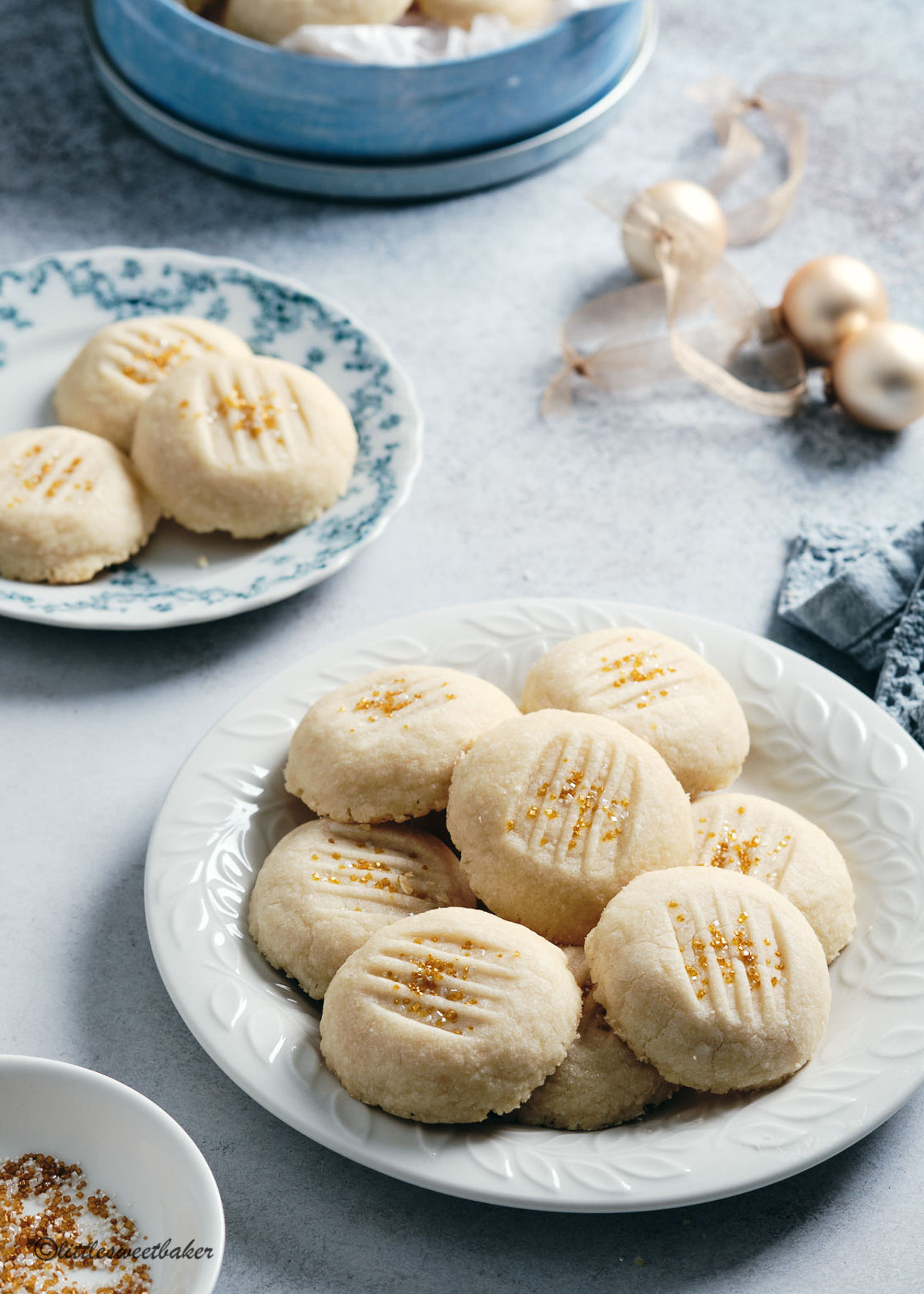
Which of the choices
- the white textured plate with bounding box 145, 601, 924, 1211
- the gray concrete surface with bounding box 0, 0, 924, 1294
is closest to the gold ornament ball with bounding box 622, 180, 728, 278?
the gray concrete surface with bounding box 0, 0, 924, 1294

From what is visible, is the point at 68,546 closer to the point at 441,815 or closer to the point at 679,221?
the point at 441,815

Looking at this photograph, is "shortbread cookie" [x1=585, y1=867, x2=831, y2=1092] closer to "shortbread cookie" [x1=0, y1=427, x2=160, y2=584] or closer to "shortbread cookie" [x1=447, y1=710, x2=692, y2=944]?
"shortbread cookie" [x1=447, y1=710, x2=692, y2=944]

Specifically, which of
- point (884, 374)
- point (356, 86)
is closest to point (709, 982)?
point (884, 374)

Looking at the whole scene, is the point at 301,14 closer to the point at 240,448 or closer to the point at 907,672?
the point at 240,448

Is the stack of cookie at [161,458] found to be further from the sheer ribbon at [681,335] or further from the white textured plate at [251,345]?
the sheer ribbon at [681,335]

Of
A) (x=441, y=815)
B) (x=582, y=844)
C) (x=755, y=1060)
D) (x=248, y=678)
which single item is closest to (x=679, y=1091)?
A: (x=755, y=1060)

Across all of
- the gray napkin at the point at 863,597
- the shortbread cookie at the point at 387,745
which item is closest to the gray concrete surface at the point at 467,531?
the gray napkin at the point at 863,597

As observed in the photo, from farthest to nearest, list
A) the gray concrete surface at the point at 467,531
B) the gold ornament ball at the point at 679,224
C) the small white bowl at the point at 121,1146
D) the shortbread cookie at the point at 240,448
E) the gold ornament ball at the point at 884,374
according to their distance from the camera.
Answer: the gold ornament ball at the point at 679,224
the gold ornament ball at the point at 884,374
the shortbread cookie at the point at 240,448
the gray concrete surface at the point at 467,531
the small white bowl at the point at 121,1146
